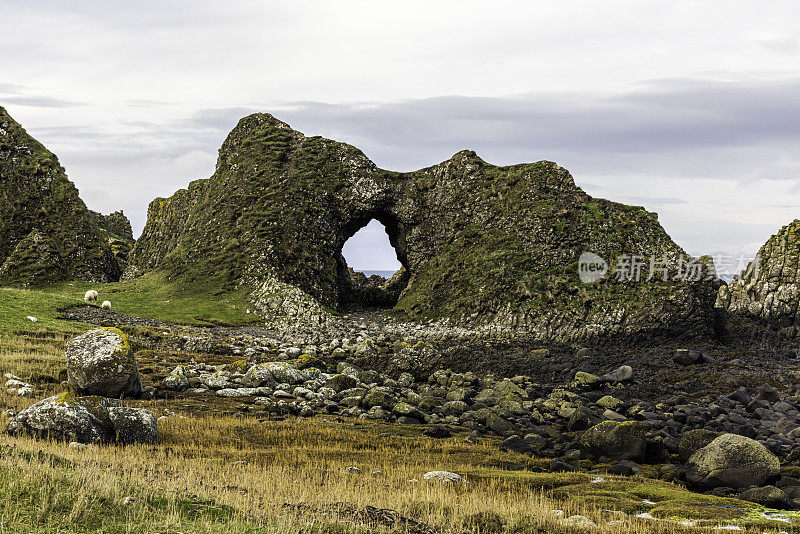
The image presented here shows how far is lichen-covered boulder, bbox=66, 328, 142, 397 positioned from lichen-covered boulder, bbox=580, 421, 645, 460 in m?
23.5

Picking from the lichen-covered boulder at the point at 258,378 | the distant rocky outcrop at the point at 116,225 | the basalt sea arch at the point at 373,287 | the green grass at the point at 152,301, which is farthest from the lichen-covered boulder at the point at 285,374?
the distant rocky outcrop at the point at 116,225

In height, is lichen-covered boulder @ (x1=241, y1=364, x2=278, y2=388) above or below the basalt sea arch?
below

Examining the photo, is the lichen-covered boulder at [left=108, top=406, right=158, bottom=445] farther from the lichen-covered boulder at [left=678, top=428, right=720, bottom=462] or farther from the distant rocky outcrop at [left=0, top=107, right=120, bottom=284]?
the distant rocky outcrop at [left=0, top=107, right=120, bottom=284]

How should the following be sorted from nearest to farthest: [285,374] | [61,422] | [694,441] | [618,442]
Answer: [61,422]
[694,441]
[618,442]
[285,374]

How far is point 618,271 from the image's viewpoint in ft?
220

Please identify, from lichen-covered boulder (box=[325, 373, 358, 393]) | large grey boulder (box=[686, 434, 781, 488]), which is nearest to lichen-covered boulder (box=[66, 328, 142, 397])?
lichen-covered boulder (box=[325, 373, 358, 393])

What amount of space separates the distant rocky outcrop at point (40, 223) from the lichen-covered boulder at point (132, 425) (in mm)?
83699

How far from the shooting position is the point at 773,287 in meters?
66.3

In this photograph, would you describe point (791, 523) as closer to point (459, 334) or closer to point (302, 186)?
point (459, 334)

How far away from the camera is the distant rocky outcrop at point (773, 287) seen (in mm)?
63875

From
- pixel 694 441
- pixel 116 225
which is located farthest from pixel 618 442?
pixel 116 225

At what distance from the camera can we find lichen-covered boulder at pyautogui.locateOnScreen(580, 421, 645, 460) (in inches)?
947

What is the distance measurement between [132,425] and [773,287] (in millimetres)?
70548

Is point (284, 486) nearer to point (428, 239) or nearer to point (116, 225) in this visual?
point (428, 239)
